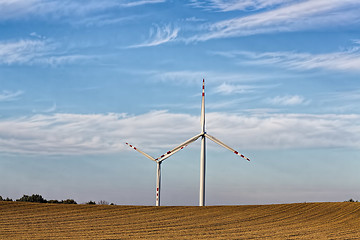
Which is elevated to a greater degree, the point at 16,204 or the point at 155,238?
the point at 16,204

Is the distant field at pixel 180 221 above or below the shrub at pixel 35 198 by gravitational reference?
below

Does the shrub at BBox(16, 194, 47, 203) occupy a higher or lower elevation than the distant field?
higher

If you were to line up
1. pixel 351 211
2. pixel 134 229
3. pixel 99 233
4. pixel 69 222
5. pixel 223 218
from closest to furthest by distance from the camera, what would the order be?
1. pixel 99 233
2. pixel 134 229
3. pixel 69 222
4. pixel 223 218
5. pixel 351 211

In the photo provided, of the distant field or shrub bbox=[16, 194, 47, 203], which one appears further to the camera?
shrub bbox=[16, 194, 47, 203]

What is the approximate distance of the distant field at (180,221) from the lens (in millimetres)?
22891

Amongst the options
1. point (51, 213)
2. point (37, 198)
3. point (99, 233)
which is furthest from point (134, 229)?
point (37, 198)

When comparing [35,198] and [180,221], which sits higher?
[35,198]

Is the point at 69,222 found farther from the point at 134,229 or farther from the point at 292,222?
the point at 292,222

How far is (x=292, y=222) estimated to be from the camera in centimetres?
2836

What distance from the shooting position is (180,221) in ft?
91.2

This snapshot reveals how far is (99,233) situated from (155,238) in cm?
297

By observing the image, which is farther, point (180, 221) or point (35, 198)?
point (35, 198)

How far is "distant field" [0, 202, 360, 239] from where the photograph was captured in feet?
75.1

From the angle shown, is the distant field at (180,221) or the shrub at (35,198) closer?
the distant field at (180,221)
